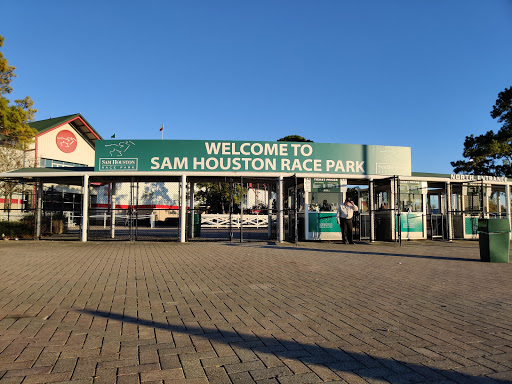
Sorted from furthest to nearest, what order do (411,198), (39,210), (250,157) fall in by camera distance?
(411,198), (39,210), (250,157)

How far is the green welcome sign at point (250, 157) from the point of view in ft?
50.0

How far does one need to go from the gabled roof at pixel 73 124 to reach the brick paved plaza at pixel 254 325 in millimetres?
28040

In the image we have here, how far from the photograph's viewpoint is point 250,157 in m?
15.6

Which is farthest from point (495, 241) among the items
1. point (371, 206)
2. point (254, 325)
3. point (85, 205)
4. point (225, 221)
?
point (225, 221)

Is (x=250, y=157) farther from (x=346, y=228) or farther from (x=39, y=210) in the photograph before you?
(x=39, y=210)

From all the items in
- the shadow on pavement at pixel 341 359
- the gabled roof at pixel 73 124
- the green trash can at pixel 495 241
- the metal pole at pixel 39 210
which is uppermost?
the gabled roof at pixel 73 124

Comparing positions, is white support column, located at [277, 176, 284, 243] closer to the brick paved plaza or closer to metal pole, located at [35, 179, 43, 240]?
the brick paved plaza

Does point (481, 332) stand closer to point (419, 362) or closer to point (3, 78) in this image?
point (419, 362)

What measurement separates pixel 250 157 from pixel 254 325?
1181 centimetres

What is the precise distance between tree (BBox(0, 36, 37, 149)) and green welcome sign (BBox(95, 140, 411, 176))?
7.60 meters

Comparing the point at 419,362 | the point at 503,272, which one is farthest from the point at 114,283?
the point at 503,272

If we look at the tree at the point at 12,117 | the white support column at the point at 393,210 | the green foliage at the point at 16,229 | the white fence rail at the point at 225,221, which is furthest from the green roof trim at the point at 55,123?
the white support column at the point at 393,210

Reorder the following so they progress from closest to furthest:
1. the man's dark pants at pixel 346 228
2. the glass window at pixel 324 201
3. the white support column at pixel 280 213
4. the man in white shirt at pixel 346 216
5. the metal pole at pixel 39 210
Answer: the man in white shirt at pixel 346 216 → the man's dark pants at pixel 346 228 → the white support column at pixel 280 213 → the glass window at pixel 324 201 → the metal pole at pixel 39 210

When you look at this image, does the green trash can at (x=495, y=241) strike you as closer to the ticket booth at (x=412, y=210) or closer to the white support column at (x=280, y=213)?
the ticket booth at (x=412, y=210)
